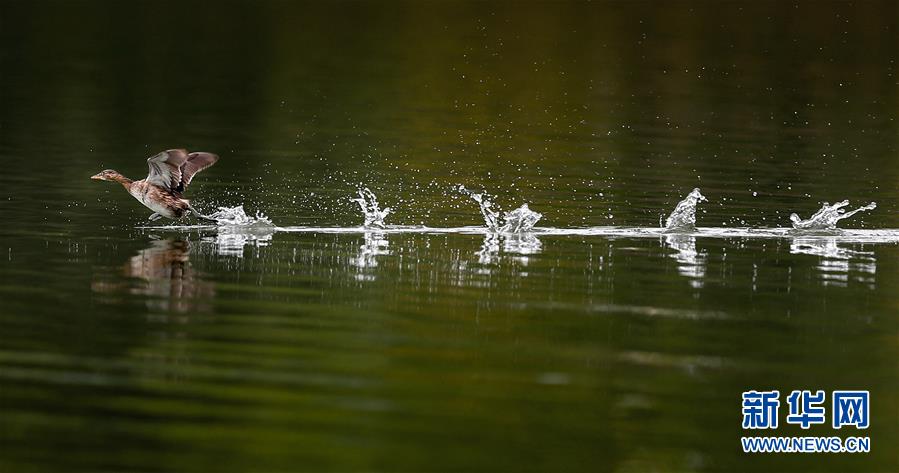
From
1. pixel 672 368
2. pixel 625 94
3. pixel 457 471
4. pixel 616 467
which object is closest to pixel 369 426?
pixel 457 471

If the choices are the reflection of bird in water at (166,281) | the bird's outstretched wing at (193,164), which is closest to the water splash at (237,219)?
the bird's outstretched wing at (193,164)

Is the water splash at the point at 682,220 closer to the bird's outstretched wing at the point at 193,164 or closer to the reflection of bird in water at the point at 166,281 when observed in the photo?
the bird's outstretched wing at the point at 193,164

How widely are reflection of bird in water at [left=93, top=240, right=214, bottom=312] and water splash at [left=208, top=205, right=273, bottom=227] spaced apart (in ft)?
5.30

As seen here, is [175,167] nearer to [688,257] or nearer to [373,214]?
[373,214]

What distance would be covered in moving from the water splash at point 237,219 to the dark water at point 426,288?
1.30ft

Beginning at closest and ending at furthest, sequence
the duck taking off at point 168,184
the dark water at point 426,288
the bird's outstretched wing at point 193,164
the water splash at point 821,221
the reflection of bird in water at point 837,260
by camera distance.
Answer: the dark water at point 426,288
the reflection of bird in water at point 837,260
the duck taking off at point 168,184
the bird's outstretched wing at point 193,164
the water splash at point 821,221

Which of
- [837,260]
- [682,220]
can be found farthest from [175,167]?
[837,260]

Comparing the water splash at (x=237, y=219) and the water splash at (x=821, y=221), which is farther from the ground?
the water splash at (x=821, y=221)

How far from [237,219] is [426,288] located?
16.0 feet

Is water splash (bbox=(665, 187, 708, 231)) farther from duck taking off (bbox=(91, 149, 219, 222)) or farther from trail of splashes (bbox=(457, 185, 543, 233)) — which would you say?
duck taking off (bbox=(91, 149, 219, 222))

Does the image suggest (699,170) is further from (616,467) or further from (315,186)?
(616,467)

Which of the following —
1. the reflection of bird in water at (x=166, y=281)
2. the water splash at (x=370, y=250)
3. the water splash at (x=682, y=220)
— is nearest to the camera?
the reflection of bird in water at (x=166, y=281)

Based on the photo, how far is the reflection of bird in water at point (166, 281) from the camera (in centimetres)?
1579

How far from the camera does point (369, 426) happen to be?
11633 millimetres
